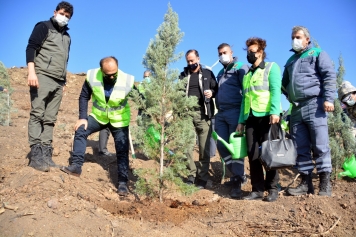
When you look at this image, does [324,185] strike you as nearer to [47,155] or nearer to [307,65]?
[307,65]

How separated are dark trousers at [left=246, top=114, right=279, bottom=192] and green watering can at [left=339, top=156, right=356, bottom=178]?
229 centimetres

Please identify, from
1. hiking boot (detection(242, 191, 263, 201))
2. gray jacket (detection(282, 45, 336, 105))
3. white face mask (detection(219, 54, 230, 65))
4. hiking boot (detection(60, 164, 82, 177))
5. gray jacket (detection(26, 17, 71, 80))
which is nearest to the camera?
gray jacket (detection(282, 45, 336, 105))

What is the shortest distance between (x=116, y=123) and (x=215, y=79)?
189 centimetres

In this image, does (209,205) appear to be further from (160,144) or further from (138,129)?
(138,129)

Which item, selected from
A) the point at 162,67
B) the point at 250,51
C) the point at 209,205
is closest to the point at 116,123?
the point at 162,67

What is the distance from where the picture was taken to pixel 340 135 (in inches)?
250

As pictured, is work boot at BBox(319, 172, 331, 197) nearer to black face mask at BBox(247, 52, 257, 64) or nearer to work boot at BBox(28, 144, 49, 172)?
black face mask at BBox(247, 52, 257, 64)

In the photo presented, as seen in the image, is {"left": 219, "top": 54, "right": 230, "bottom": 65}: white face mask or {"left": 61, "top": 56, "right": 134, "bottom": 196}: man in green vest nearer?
{"left": 61, "top": 56, "right": 134, "bottom": 196}: man in green vest

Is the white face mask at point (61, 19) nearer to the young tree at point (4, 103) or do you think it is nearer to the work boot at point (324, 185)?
the work boot at point (324, 185)

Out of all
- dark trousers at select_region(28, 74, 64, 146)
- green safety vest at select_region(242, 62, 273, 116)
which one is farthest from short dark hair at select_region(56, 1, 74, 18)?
green safety vest at select_region(242, 62, 273, 116)

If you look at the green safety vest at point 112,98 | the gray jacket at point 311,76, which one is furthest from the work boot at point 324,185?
the green safety vest at point 112,98

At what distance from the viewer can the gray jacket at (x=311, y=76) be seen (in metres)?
4.27

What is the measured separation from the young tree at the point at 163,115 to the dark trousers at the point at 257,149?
3.27 feet

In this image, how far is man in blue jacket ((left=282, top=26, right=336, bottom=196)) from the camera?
4320 mm
